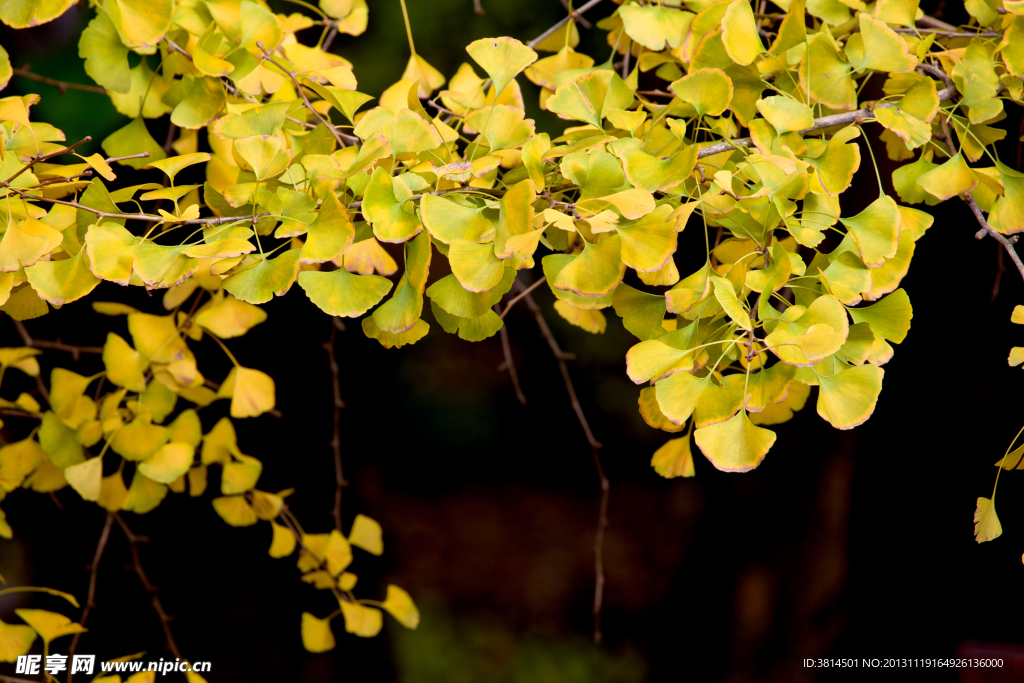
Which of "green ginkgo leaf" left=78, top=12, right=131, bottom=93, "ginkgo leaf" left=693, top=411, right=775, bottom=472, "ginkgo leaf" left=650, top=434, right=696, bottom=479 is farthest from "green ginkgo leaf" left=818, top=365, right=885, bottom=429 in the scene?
"green ginkgo leaf" left=78, top=12, right=131, bottom=93

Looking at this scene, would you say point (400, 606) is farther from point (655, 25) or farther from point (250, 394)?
point (655, 25)

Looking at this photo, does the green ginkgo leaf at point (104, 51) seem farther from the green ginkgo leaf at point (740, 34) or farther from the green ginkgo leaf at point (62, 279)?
the green ginkgo leaf at point (740, 34)

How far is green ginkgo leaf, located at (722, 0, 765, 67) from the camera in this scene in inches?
14.3

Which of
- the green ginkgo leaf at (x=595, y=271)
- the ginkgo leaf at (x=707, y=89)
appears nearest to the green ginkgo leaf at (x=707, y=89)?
the ginkgo leaf at (x=707, y=89)

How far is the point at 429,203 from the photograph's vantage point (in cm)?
31

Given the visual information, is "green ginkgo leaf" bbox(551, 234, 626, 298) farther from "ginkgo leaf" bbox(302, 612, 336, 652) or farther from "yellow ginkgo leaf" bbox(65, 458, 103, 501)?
"ginkgo leaf" bbox(302, 612, 336, 652)

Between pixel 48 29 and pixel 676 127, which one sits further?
pixel 48 29

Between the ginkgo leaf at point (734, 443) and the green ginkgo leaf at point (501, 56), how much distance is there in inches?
A: 8.9

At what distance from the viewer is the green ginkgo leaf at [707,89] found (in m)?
0.36

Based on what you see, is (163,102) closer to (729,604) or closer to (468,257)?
(468,257)

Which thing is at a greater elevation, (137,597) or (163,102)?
(163,102)

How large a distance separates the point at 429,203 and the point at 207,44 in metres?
0.22

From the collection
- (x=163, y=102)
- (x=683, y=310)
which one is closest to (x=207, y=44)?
(x=163, y=102)

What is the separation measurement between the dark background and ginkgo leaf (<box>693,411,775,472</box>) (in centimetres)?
58
